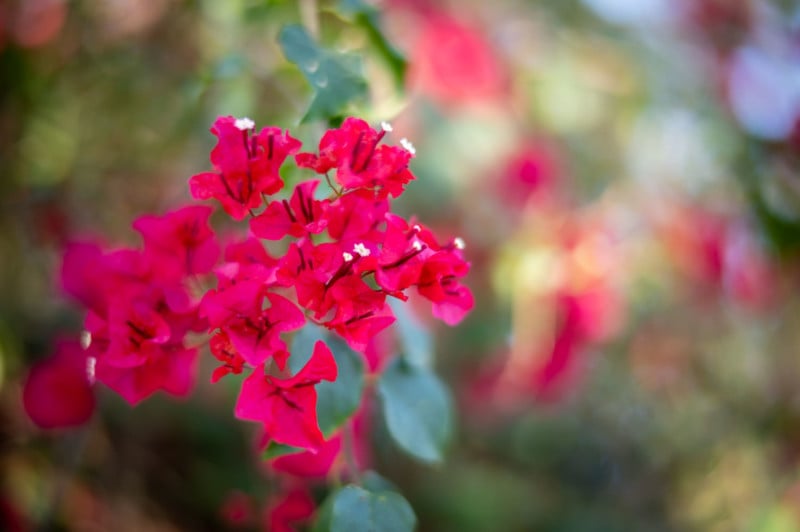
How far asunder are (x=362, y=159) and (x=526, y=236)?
0.91 m

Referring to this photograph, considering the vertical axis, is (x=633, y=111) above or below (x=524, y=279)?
above

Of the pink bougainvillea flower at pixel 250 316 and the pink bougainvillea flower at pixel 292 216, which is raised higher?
the pink bougainvillea flower at pixel 292 216

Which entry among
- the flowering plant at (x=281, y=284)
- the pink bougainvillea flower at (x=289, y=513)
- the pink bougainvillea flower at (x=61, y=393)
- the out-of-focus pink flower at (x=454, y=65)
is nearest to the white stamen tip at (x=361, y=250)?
the flowering plant at (x=281, y=284)

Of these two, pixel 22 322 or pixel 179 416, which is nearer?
pixel 22 322

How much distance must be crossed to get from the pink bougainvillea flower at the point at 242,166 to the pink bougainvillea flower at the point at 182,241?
73mm

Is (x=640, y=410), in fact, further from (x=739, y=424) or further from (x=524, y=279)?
(x=524, y=279)

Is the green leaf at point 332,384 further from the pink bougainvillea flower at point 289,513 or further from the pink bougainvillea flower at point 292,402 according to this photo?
the pink bougainvillea flower at point 289,513

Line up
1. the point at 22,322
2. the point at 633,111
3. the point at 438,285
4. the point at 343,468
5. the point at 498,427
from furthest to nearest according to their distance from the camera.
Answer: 1. the point at 498,427
2. the point at 633,111
3. the point at 22,322
4. the point at 343,468
5. the point at 438,285

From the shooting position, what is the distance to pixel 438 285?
542 millimetres

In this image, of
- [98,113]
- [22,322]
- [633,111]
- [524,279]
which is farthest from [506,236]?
[22,322]

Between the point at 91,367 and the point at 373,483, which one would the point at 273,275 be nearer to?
the point at 373,483

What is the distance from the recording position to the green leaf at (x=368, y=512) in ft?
1.81

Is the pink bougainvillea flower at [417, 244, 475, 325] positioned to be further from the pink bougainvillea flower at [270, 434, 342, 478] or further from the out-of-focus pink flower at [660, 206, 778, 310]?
the out-of-focus pink flower at [660, 206, 778, 310]

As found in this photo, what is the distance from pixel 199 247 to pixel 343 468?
0.25m
